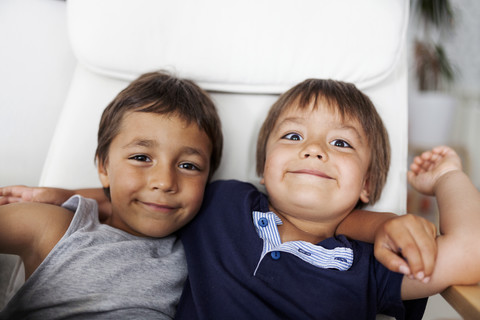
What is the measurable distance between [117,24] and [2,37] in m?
0.41

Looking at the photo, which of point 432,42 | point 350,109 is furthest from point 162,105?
point 432,42

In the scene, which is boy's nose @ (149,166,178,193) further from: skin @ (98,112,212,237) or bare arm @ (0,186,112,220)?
bare arm @ (0,186,112,220)

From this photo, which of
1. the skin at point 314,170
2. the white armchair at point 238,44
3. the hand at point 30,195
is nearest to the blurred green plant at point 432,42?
the white armchair at point 238,44

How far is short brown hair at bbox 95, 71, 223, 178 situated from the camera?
912mm

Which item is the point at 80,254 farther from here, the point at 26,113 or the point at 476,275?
the point at 476,275

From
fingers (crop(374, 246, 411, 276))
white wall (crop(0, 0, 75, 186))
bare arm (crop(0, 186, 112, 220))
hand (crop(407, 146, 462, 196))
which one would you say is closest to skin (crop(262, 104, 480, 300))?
hand (crop(407, 146, 462, 196))

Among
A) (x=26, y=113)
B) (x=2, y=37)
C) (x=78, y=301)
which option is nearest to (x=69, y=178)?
(x=26, y=113)

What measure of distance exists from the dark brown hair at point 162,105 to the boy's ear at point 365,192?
0.37 meters

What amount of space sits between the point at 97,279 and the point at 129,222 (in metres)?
0.14

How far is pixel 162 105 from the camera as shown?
0.91 meters

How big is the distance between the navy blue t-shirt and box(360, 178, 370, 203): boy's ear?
156 mm

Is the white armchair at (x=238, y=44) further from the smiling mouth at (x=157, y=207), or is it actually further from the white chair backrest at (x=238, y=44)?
the smiling mouth at (x=157, y=207)

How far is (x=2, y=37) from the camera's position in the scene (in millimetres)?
1217

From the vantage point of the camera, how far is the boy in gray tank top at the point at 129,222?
76 centimetres
